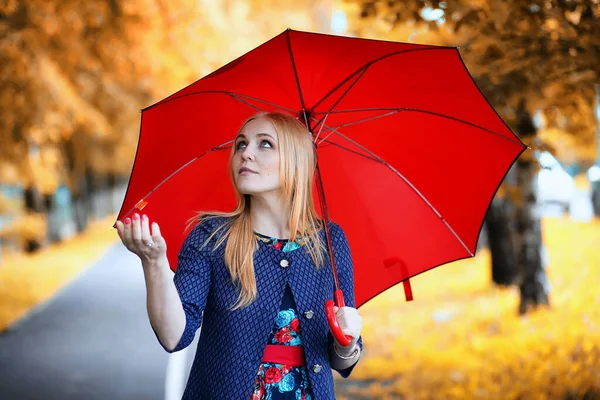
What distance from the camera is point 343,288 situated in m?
2.67

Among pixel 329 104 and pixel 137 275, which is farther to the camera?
pixel 137 275

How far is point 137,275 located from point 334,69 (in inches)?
540

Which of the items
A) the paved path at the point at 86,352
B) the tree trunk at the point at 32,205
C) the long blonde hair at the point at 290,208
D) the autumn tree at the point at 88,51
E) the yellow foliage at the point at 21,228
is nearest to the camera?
the long blonde hair at the point at 290,208

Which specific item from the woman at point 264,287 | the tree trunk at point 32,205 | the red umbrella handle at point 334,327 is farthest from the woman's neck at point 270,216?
the tree trunk at point 32,205

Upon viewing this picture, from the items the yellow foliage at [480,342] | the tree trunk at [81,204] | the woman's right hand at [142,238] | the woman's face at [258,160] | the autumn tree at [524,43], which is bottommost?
the yellow foliage at [480,342]

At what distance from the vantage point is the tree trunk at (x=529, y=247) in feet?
27.3

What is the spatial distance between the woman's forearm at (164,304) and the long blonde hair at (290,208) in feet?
1.04

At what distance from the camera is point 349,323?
248 centimetres

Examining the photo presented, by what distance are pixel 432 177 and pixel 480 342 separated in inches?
182

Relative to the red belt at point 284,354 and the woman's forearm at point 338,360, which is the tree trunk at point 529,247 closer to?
the woman's forearm at point 338,360

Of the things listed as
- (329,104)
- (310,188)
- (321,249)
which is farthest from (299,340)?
(329,104)

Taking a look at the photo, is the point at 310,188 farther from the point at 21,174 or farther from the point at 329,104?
the point at 21,174

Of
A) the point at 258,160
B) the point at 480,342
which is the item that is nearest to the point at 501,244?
the point at 480,342

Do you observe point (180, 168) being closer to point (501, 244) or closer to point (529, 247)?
point (529, 247)
